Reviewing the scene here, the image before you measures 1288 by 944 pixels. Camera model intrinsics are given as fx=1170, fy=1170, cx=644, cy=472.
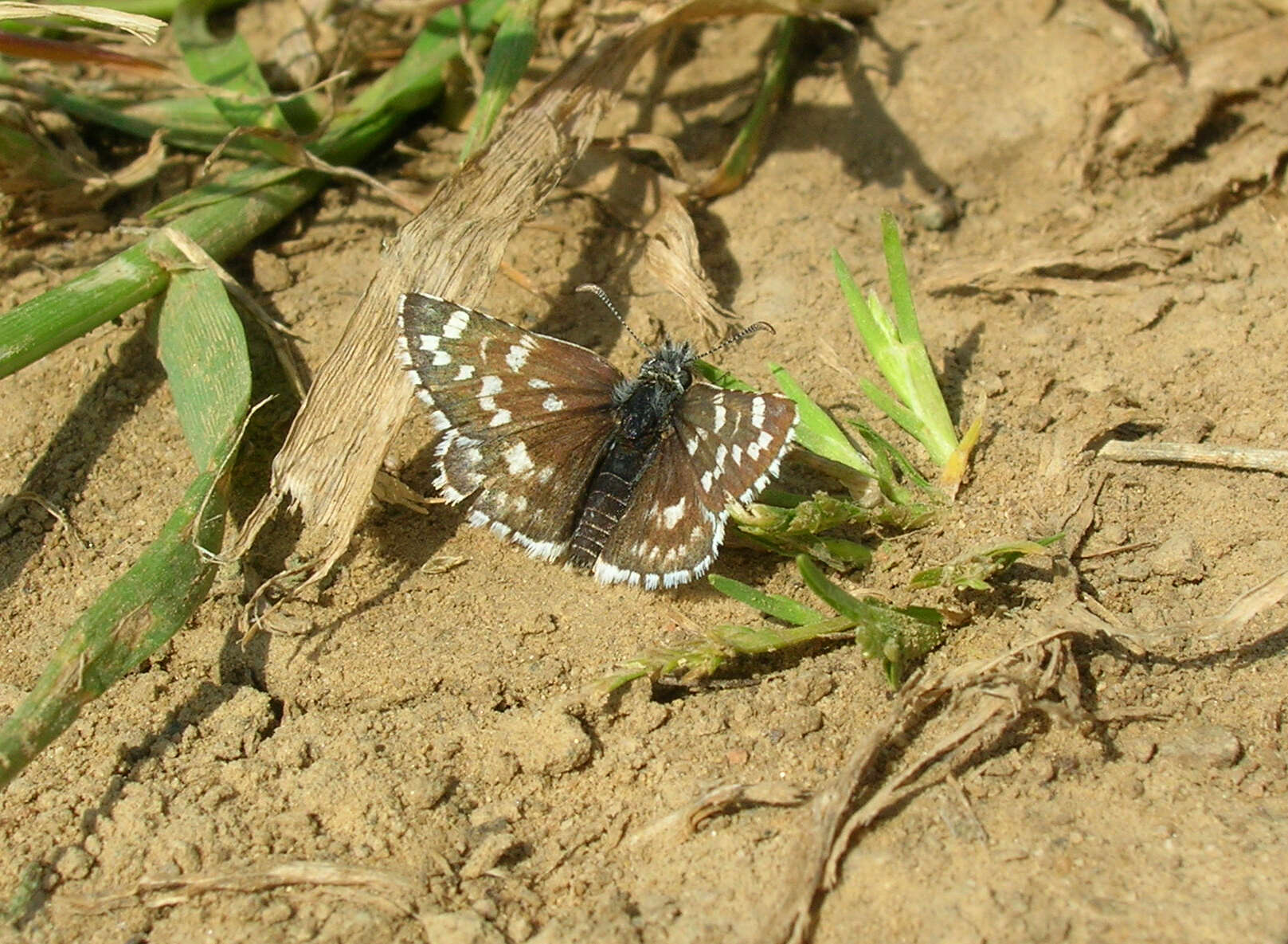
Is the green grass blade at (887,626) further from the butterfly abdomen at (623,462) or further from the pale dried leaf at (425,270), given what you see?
the pale dried leaf at (425,270)

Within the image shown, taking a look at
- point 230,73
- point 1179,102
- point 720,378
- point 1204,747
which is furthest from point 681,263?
point 1204,747

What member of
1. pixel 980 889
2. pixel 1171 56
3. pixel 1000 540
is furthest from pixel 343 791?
pixel 1171 56

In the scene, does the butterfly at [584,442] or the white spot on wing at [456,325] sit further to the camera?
the white spot on wing at [456,325]

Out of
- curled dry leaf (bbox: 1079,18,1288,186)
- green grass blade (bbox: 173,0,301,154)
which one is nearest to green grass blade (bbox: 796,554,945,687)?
curled dry leaf (bbox: 1079,18,1288,186)

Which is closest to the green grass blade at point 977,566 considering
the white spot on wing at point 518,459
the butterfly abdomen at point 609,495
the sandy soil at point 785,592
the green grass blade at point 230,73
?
the sandy soil at point 785,592

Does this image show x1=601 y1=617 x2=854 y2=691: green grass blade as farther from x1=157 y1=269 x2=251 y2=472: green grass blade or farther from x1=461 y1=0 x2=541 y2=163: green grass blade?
x1=461 y1=0 x2=541 y2=163: green grass blade
